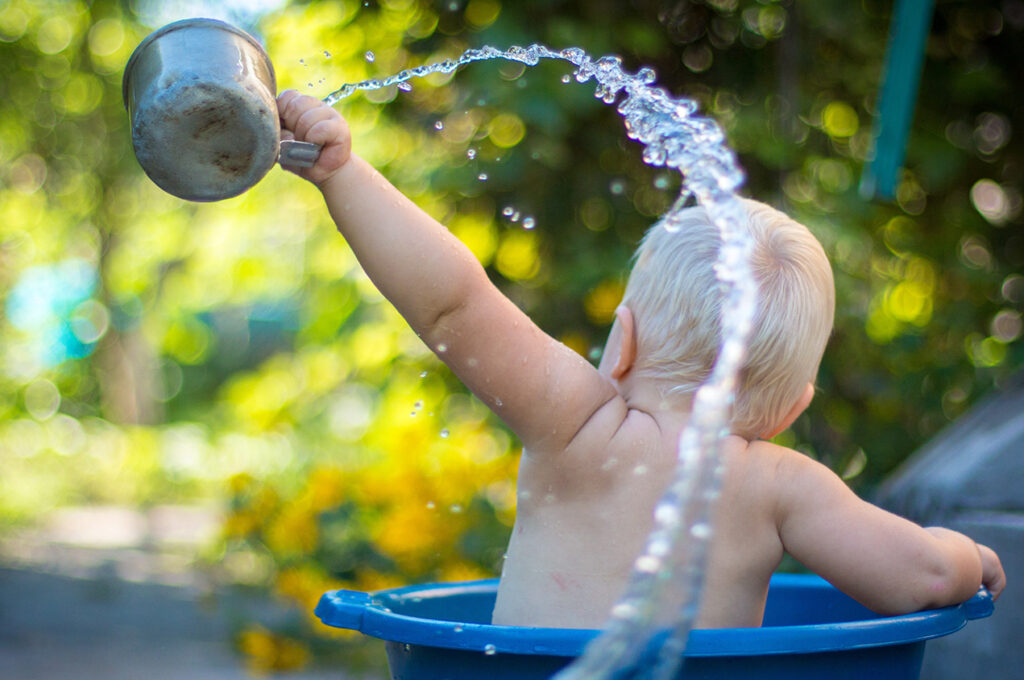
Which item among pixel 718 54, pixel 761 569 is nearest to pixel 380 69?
pixel 718 54

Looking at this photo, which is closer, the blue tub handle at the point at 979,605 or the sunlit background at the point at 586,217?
the blue tub handle at the point at 979,605

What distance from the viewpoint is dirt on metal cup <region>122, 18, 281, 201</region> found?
918mm

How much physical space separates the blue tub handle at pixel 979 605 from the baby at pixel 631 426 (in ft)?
0.08

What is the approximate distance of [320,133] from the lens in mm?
1027

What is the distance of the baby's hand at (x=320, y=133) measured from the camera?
103 cm

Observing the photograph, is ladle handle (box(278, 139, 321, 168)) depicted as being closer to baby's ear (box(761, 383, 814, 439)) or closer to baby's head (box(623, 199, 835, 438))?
baby's head (box(623, 199, 835, 438))

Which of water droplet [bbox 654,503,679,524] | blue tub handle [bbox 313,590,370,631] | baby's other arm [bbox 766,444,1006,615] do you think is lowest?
blue tub handle [bbox 313,590,370,631]

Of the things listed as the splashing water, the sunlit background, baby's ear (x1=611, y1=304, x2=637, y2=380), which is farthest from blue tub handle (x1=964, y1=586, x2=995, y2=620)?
the sunlit background

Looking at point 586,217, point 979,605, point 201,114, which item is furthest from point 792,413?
point 586,217

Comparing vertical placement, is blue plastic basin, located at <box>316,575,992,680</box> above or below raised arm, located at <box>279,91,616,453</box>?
below

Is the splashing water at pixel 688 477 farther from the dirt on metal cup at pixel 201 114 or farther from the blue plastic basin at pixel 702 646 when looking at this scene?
the dirt on metal cup at pixel 201 114

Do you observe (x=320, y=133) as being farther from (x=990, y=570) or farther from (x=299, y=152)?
(x=990, y=570)

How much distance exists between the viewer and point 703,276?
3.71 ft

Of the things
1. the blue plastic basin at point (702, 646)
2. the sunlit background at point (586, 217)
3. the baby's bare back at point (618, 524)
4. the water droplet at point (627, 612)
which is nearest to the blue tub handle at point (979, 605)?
the blue plastic basin at point (702, 646)
